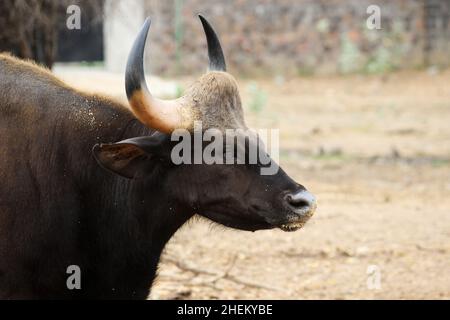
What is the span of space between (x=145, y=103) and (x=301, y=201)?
38.4 inches

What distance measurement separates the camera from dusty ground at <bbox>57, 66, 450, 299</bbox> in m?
7.25

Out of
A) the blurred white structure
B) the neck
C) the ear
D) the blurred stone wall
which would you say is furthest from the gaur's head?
the blurred stone wall

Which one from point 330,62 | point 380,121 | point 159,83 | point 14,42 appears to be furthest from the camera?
point 330,62

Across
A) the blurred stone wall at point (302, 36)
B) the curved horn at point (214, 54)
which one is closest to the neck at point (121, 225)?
the curved horn at point (214, 54)

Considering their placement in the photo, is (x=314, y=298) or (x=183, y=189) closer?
(x=183, y=189)

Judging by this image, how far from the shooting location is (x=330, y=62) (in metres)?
19.9

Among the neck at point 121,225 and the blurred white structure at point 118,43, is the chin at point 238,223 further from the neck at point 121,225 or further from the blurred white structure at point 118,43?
the blurred white structure at point 118,43

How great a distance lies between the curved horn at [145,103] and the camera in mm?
4703

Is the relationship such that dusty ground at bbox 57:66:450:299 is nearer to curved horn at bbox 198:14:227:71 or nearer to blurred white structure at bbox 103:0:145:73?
curved horn at bbox 198:14:227:71

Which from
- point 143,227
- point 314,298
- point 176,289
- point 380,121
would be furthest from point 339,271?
point 380,121

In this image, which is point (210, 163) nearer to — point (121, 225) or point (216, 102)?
point (216, 102)

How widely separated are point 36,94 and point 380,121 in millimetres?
10939

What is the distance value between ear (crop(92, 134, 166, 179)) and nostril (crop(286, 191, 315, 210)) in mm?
767
